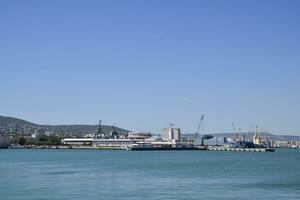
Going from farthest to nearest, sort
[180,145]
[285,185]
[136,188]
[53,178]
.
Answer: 1. [180,145]
2. [53,178]
3. [285,185]
4. [136,188]

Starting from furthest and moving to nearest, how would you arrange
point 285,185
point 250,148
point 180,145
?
point 180,145
point 250,148
point 285,185

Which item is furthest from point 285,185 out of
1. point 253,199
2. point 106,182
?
point 106,182

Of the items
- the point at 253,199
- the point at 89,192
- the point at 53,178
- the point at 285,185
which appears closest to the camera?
the point at 253,199

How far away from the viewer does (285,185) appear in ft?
137

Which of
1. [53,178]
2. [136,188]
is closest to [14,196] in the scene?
[136,188]

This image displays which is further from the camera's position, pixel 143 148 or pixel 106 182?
pixel 143 148

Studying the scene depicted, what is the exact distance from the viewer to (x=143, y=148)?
173 metres

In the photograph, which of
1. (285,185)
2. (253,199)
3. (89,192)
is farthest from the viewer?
(285,185)

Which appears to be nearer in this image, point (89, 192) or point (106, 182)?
point (89, 192)

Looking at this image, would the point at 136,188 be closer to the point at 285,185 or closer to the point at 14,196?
the point at 14,196

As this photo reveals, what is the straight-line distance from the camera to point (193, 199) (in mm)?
32094

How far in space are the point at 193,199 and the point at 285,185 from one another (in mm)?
12176

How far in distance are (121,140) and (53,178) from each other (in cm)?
14945

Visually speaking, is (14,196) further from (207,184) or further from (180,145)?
(180,145)
